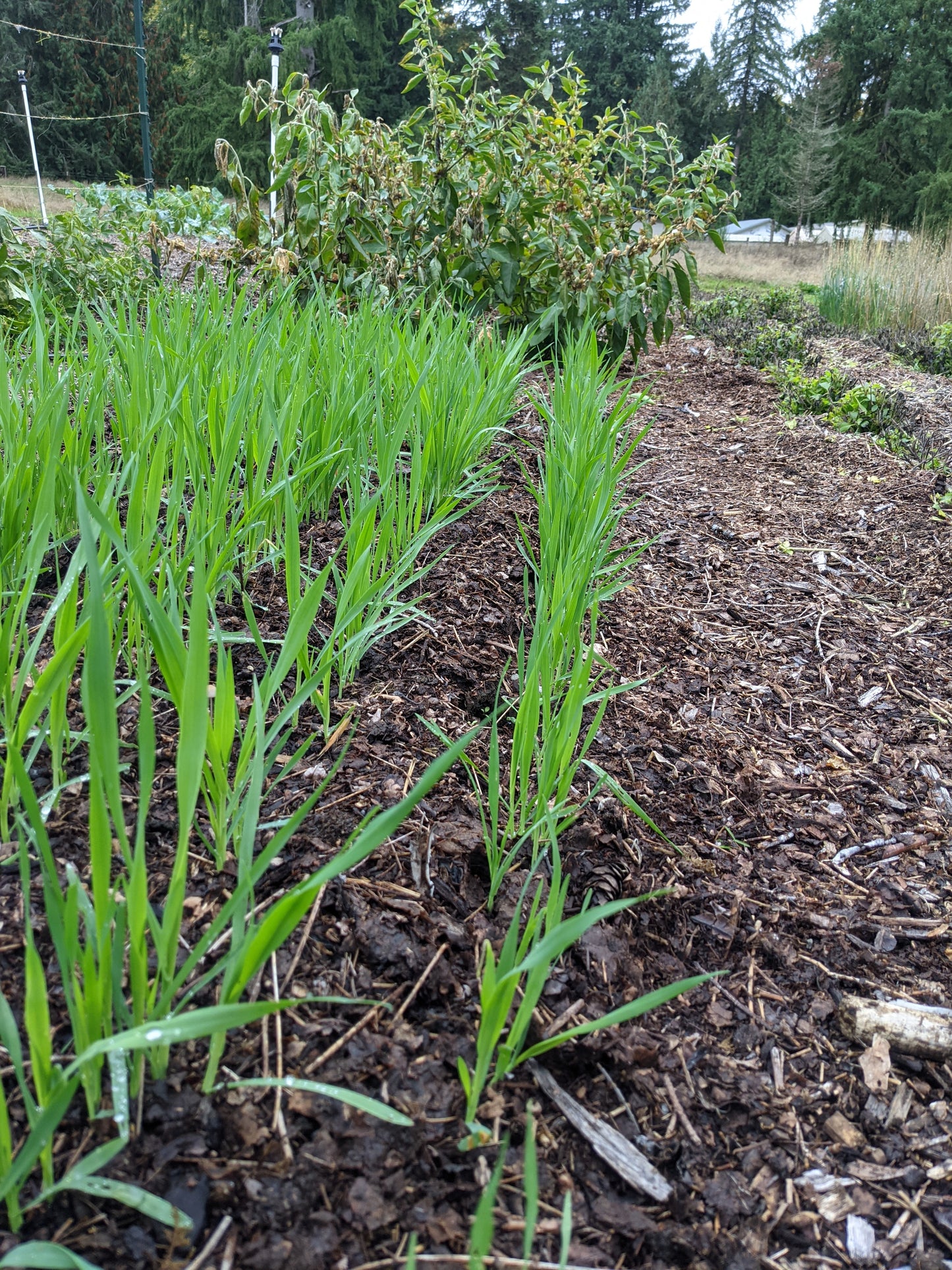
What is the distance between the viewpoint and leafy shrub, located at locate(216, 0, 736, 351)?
3.42 meters

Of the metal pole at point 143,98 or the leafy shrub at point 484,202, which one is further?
the metal pole at point 143,98

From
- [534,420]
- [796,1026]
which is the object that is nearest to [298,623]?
[796,1026]

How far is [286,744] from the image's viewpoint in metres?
1.16

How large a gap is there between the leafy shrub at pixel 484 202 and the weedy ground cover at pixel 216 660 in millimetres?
1375

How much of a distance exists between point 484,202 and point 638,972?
3613mm

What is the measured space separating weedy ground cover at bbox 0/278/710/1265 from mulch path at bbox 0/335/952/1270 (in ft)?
0.13

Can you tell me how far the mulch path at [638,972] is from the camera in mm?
638

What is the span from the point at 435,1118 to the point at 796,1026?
1.63 feet

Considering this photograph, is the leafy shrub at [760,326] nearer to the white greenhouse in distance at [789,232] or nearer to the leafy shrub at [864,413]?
the leafy shrub at [864,413]

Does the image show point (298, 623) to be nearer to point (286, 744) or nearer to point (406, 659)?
point (286, 744)

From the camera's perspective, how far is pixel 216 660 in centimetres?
125

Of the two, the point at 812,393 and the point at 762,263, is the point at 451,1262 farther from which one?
the point at 762,263

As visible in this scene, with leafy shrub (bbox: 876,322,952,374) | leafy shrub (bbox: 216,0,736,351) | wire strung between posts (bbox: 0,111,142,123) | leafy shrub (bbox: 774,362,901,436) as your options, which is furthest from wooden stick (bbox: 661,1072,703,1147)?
wire strung between posts (bbox: 0,111,142,123)

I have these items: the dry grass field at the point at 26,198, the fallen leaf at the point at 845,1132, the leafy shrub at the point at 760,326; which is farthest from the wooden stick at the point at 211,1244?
the dry grass field at the point at 26,198
